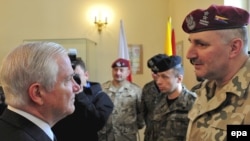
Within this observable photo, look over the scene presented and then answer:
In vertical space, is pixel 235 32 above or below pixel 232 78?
above

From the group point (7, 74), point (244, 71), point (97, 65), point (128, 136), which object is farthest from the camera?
point (97, 65)

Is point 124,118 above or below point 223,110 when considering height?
below

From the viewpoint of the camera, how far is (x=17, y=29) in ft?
17.8

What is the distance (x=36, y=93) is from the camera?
1.10 metres

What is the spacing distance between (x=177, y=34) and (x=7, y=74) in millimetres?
4005

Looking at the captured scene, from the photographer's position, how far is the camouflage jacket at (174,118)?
226cm

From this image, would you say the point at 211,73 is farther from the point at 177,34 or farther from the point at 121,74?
the point at 177,34

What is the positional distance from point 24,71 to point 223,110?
0.76m

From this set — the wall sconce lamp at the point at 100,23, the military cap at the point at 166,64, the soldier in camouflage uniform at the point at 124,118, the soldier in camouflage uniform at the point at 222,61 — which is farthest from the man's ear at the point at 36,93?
the wall sconce lamp at the point at 100,23

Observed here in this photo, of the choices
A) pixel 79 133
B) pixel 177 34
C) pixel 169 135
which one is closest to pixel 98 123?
pixel 79 133

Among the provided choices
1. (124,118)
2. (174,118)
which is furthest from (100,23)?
(174,118)

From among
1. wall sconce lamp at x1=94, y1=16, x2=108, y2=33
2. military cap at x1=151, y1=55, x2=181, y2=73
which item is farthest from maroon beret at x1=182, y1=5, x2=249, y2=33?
wall sconce lamp at x1=94, y1=16, x2=108, y2=33

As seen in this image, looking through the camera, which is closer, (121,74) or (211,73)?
(211,73)

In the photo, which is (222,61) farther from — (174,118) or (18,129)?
(174,118)
